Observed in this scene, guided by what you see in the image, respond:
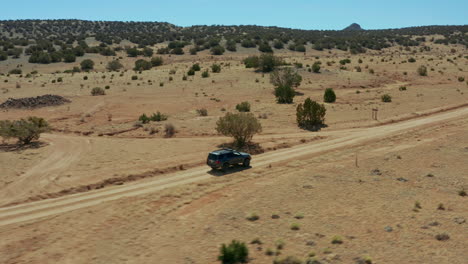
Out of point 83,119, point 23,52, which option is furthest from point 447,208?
point 23,52

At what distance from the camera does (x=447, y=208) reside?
62.7ft

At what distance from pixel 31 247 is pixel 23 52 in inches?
3532

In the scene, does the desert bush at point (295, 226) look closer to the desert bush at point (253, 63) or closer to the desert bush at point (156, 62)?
the desert bush at point (253, 63)

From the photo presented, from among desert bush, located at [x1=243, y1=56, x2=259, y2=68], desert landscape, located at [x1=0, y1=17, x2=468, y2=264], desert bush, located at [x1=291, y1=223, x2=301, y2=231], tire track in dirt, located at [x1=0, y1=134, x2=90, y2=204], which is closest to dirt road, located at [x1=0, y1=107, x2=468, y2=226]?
desert landscape, located at [x1=0, y1=17, x2=468, y2=264]

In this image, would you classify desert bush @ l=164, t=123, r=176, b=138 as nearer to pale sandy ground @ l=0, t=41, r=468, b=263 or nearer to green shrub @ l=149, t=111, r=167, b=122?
pale sandy ground @ l=0, t=41, r=468, b=263

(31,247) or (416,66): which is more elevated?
(416,66)

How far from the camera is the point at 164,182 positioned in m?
24.3

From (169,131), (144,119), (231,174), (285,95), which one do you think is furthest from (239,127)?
(285,95)

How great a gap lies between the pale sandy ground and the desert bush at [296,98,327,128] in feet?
4.86

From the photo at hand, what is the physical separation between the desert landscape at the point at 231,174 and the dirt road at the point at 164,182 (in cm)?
12

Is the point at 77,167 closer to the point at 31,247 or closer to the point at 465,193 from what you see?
the point at 31,247

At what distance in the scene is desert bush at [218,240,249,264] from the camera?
14.3 metres

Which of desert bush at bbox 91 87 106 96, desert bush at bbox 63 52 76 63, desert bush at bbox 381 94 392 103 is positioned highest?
desert bush at bbox 63 52 76 63

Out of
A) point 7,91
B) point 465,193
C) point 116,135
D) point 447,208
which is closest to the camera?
point 447,208
